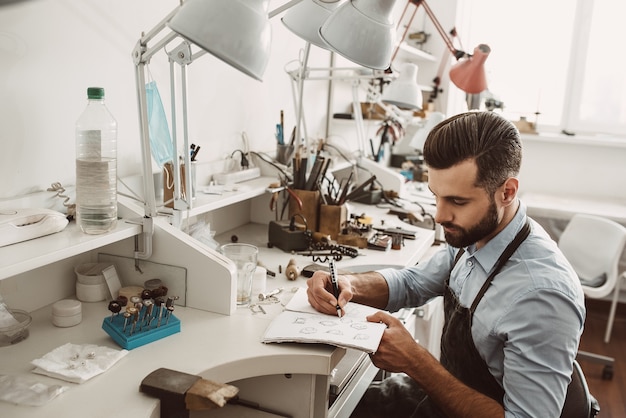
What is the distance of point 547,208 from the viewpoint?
12.0 feet

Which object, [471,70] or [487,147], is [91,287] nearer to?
[487,147]

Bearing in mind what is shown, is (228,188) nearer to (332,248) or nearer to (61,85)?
(332,248)

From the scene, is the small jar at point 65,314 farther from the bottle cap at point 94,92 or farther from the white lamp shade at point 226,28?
the white lamp shade at point 226,28

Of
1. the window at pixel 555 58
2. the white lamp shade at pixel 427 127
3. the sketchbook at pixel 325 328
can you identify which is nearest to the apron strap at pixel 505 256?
the sketchbook at pixel 325 328

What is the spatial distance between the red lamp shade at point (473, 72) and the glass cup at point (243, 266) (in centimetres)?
167

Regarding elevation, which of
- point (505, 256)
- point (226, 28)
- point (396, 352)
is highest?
point (226, 28)

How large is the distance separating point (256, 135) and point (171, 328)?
1.33 metres

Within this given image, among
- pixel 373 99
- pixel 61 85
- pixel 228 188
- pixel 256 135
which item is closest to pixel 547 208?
pixel 373 99

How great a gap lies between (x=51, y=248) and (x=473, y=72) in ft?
7.20

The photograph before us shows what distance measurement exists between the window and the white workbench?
3.70 meters

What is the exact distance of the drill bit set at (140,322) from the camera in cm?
117

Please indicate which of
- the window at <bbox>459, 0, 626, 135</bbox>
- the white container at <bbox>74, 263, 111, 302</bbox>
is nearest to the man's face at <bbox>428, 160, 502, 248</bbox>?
the white container at <bbox>74, 263, 111, 302</bbox>

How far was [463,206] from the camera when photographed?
4.17 ft

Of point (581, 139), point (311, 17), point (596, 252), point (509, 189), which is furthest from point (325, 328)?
point (581, 139)
